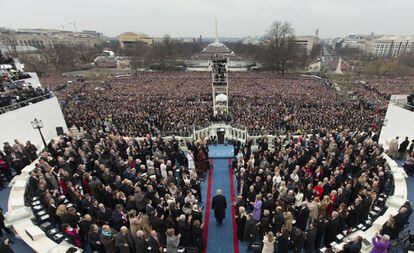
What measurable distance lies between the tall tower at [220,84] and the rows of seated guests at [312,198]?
9372mm

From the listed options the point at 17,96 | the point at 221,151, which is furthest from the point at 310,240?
the point at 17,96

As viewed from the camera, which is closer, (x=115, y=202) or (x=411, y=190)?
(x=115, y=202)

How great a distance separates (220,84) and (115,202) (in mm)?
14020

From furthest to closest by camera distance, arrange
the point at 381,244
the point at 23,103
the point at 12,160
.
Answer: the point at 23,103 < the point at 12,160 < the point at 381,244

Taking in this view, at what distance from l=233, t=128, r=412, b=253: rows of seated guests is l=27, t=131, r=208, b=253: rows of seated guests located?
159 centimetres

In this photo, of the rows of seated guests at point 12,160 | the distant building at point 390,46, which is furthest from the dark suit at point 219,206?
the distant building at point 390,46

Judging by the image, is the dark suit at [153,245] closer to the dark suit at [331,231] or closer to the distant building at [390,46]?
the dark suit at [331,231]

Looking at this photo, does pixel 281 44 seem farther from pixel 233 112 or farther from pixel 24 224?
pixel 24 224

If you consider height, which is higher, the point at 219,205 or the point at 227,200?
the point at 219,205

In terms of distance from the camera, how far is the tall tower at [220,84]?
18562 mm

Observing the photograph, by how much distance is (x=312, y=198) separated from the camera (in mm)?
7012

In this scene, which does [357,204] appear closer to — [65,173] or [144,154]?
[144,154]

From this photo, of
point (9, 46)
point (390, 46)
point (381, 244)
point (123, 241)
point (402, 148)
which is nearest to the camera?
point (381, 244)

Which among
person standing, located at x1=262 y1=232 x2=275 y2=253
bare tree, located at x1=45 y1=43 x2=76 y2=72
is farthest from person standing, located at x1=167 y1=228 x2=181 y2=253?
bare tree, located at x1=45 y1=43 x2=76 y2=72
